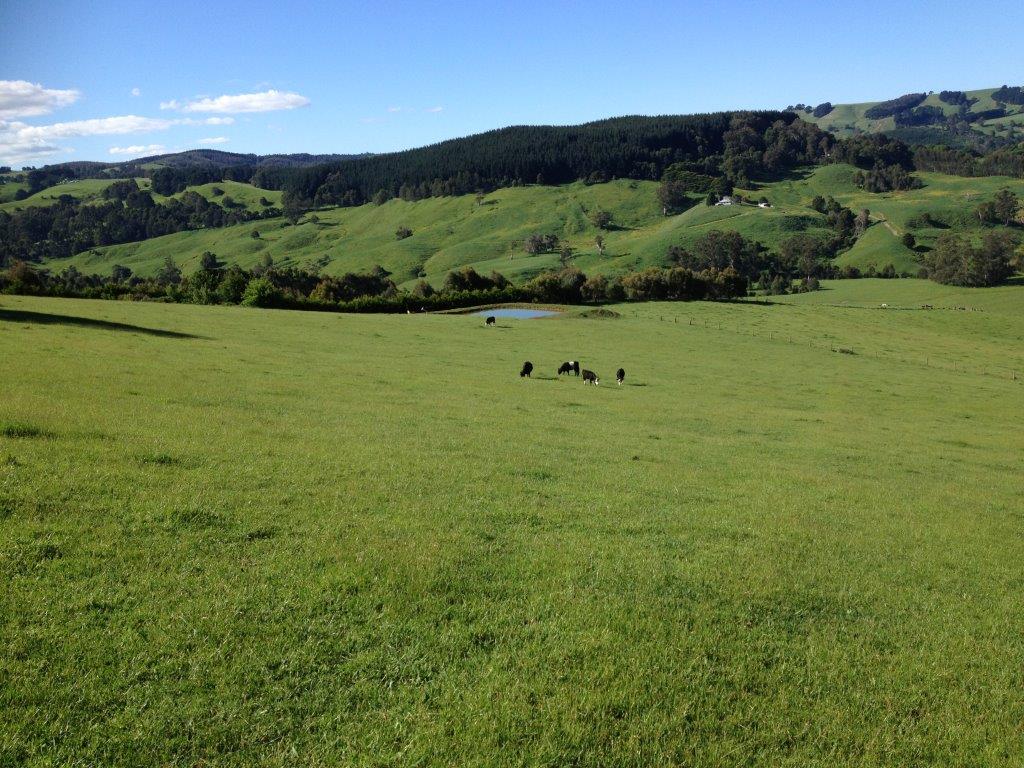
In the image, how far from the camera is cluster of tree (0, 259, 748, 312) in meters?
92.3

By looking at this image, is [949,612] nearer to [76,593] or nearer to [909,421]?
[76,593]

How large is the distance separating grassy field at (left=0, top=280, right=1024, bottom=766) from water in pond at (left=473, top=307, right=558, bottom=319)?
70.1 m

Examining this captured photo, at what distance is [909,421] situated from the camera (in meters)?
37.6

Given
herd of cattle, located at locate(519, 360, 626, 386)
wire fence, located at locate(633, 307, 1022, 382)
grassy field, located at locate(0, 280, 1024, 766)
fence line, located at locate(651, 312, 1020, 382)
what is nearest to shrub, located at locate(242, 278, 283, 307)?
wire fence, located at locate(633, 307, 1022, 382)

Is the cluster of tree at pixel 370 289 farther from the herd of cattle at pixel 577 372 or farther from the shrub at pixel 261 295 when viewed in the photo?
the herd of cattle at pixel 577 372

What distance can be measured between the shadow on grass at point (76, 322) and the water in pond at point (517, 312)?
172 feet

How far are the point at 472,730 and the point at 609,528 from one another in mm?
6900

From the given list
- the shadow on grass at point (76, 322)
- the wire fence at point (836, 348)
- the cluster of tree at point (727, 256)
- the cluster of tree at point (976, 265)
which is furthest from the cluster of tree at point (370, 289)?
the cluster of tree at point (727, 256)

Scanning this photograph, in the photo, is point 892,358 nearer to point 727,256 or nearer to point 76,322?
point 76,322

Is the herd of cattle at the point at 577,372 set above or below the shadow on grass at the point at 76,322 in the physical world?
below

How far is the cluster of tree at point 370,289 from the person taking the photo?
9231 cm

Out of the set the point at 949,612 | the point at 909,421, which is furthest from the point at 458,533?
the point at 909,421

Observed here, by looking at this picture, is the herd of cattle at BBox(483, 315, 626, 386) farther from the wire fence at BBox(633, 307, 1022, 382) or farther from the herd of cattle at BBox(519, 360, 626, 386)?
the wire fence at BBox(633, 307, 1022, 382)

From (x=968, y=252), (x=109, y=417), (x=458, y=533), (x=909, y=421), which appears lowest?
(x=909, y=421)
